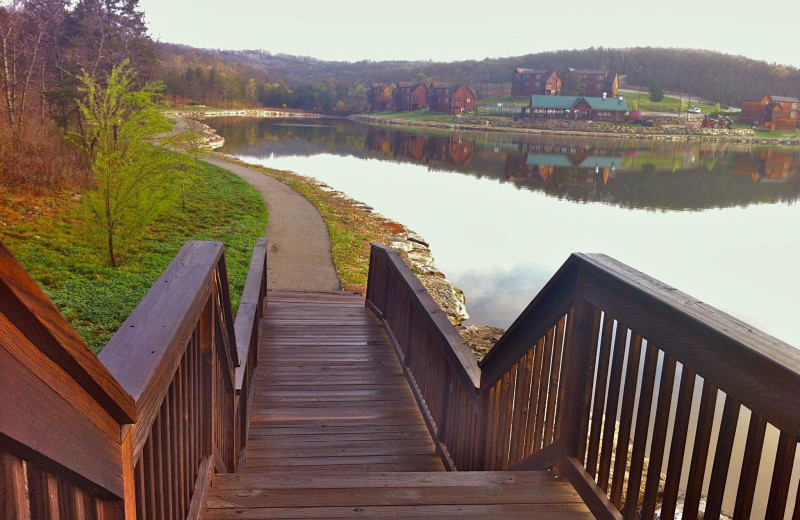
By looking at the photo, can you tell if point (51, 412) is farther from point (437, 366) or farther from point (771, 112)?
point (771, 112)

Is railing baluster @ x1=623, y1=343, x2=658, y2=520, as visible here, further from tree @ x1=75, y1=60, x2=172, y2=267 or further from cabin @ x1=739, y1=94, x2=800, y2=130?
cabin @ x1=739, y1=94, x2=800, y2=130

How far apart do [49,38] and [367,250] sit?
1821cm

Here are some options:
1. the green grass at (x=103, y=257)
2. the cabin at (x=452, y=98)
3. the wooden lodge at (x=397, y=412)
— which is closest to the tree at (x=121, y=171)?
the green grass at (x=103, y=257)

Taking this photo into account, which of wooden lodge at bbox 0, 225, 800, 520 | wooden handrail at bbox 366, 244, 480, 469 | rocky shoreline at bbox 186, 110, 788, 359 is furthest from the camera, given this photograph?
rocky shoreline at bbox 186, 110, 788, 359

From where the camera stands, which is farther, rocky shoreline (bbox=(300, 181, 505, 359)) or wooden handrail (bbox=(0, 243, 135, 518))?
rocky shoreline (bbox=(300, 181, 505, 359))

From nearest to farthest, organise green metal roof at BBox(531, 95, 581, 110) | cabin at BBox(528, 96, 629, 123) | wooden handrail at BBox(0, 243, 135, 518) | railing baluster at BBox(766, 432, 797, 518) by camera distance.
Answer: wooden handrail at BBox(0, 243, 135, 518), railing baluster at BBox(766, 432, 797, 518), cabin at BBox(528, 96, 629, 123), green metal roof at BBox(531, 95, 581, 110)

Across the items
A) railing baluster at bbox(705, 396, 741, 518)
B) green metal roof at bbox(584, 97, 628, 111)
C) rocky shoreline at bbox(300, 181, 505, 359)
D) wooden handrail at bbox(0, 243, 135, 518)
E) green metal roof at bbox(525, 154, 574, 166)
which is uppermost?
green metal roof at bbox(584, 97, 628, 111)

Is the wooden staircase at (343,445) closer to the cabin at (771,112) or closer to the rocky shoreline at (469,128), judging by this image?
the rocky shoreline at (469,128)

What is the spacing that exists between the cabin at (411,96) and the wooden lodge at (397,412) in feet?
386

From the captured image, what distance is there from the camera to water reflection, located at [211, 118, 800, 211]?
108ft

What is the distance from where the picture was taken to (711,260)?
20078mm

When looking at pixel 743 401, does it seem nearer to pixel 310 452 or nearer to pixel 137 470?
pixel 137 470

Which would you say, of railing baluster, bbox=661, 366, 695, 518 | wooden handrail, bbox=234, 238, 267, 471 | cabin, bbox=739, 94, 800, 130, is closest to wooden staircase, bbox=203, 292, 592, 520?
wooden handrail, bbox=234, 238, 267, 471

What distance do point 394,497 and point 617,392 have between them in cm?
108
